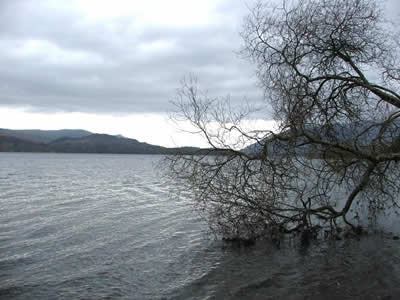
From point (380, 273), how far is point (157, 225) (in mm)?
11266

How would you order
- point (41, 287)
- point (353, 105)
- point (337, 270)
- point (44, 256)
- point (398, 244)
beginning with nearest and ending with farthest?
1. point (41, 287)
2. point (337, 270)
3. point (353, 105)
4. point (44, 256)
5. point (398, 244)

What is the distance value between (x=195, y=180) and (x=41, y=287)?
5877mm

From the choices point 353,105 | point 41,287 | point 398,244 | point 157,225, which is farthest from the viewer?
point 157,225

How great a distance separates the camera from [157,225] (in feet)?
62.3

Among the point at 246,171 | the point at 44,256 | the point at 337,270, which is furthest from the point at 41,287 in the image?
the point at 337,270

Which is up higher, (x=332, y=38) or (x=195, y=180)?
(x=332, y=38)

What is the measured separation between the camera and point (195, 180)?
13117mm

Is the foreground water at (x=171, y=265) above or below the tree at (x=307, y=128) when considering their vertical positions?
below

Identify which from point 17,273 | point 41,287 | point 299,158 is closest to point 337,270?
point 299,158

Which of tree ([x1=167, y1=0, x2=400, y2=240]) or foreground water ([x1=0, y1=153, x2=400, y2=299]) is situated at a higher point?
tree ([x1=167, y1=0, x2=400, y2=240])

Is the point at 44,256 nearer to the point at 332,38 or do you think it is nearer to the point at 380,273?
the point at 380,273

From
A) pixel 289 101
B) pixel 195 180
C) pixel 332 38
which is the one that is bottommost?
pixel 195 180

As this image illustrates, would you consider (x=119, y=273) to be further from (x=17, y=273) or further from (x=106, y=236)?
(x=106, y=236)

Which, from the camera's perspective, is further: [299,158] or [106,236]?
[106,236]
